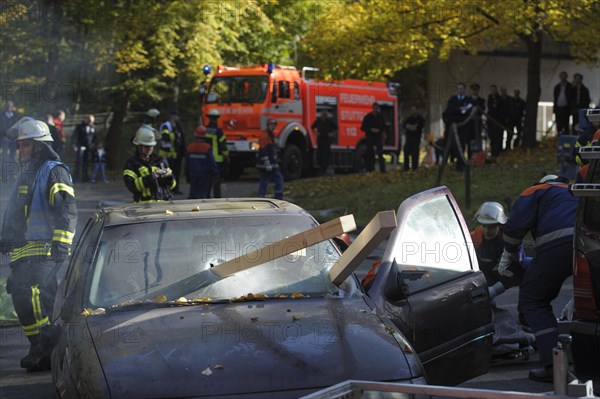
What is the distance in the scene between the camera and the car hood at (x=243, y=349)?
4.11 metres

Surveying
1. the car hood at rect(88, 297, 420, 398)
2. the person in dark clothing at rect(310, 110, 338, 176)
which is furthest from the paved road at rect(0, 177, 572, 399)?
the person in dark clothing at rect(310, 110, 338, 176)

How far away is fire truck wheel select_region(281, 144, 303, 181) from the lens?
77.7 feet

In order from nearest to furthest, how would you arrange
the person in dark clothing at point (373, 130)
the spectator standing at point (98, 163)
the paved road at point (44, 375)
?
the paved road at point (44, 375) < the person in dark clothing at point (373, 130) < the spectator standing at point (98, 163)

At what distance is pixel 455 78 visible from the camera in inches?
1363

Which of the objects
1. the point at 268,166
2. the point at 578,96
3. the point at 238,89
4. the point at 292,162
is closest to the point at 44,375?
the point at 268,166

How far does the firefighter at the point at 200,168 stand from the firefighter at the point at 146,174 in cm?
530

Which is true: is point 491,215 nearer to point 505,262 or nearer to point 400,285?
point 505,262

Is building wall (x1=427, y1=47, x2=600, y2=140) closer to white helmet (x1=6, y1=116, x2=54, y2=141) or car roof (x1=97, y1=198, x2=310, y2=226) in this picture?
white helmet (x1=6, y1=116, x2=54, y2=141)

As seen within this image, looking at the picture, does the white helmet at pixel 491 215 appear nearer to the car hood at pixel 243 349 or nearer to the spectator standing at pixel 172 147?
the car hood at pixel 243 349

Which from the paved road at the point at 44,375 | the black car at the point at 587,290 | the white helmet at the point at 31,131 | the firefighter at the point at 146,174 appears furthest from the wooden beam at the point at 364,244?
the firefighter at the point at 146,174

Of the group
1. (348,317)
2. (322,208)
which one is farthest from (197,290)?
(322,208)

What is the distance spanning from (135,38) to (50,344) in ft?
66.7

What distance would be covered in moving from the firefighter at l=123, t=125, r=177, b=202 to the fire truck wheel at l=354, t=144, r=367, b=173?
1699 cm

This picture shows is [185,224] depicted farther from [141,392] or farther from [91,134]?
[91,134]
